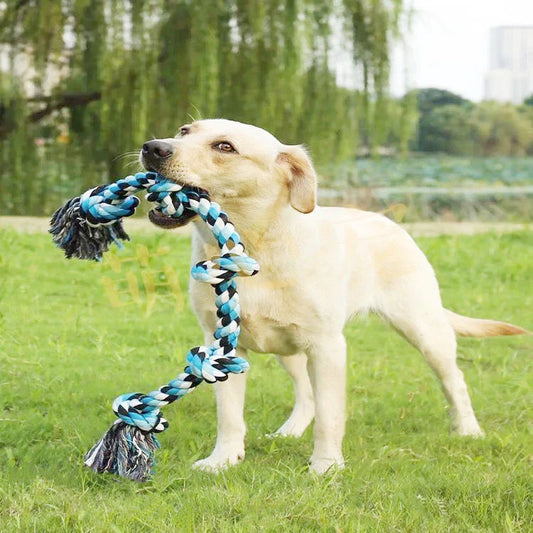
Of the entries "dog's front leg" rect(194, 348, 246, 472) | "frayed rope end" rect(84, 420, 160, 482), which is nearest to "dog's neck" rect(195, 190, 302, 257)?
"dog's front leg" rect(194, 348, 246, 472)

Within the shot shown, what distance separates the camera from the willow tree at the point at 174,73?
8000 mm

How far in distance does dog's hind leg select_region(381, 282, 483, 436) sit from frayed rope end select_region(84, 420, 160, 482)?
4.42 ft

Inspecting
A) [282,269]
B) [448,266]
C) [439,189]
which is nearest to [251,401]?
[282,269]

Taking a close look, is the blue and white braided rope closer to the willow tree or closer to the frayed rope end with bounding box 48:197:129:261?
the frayed rope end with bounding box 48:197:129:261

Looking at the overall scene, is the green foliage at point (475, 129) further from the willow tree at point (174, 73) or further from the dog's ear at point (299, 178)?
the dog's ear at point (299, 178)

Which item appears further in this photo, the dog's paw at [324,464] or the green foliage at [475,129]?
the green foliage at [475,129]

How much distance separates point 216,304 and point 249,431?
104 centimetres

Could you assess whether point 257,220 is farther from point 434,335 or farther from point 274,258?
point 434,335

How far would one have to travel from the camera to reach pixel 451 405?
4270 millimetres

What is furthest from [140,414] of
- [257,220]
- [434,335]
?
[434,335]

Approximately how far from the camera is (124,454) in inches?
124

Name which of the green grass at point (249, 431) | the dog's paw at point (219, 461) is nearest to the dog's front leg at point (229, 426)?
the dog's paw at point (219, 461)

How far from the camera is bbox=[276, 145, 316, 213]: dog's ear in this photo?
3.35 meters

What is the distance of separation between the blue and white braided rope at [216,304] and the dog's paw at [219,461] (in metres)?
0.37
